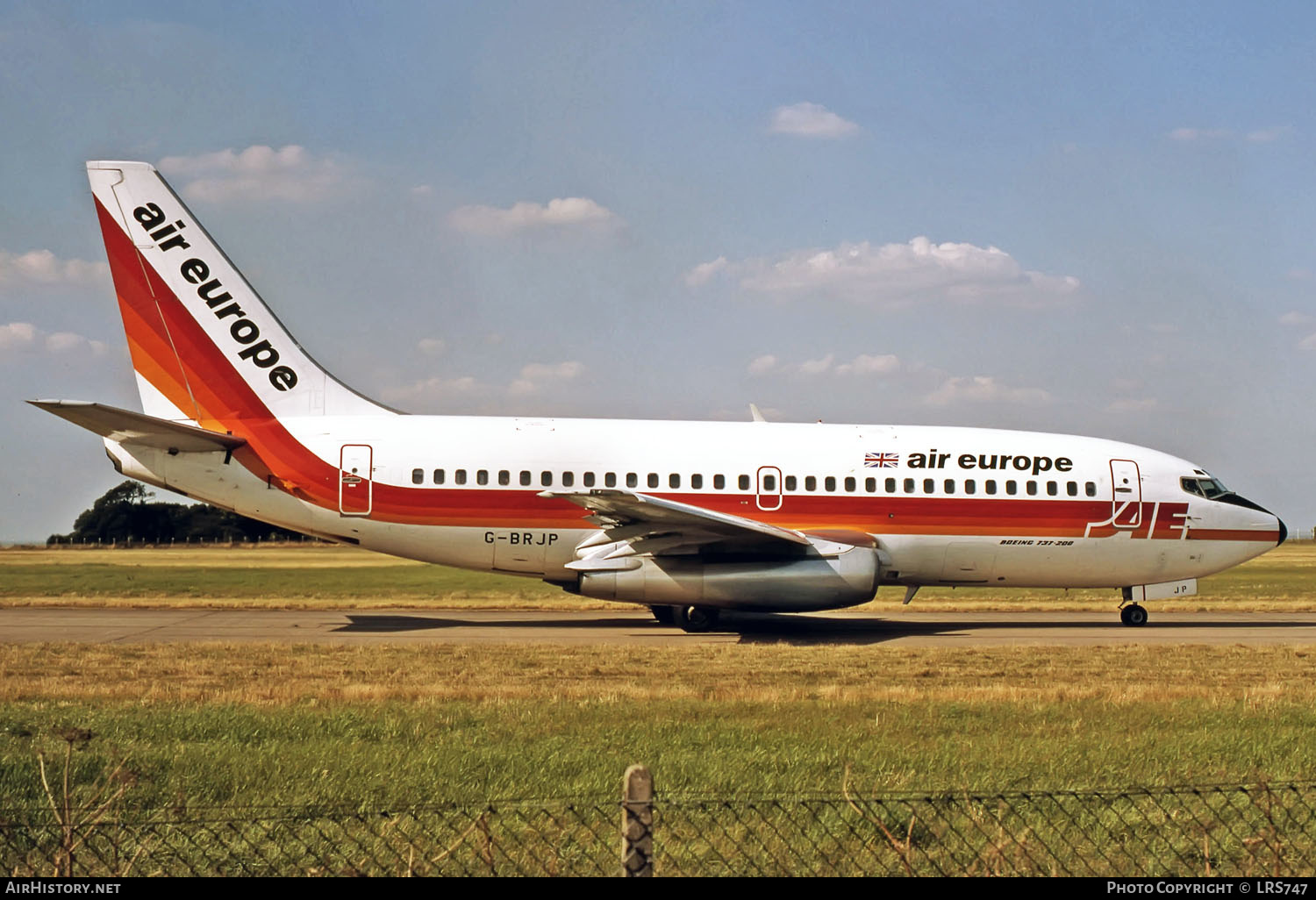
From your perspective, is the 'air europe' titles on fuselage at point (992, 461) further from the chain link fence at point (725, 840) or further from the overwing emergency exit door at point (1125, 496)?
the chain link fence at point (725, 840)

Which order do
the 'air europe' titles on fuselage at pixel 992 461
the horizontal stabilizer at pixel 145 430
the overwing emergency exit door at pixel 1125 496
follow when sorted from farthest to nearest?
the overwing emergency exit door at pixel 1125 496, the 'air europe' titles on fuselage at pixel 992 461, the horizontal stabilizer at pixel 145 430

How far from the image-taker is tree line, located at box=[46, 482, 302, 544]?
100500 millimetres

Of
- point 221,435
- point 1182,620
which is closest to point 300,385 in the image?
point 221,435

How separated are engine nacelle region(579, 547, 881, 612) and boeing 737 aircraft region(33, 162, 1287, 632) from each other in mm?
36

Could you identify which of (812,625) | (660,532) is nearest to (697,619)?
(660,532)

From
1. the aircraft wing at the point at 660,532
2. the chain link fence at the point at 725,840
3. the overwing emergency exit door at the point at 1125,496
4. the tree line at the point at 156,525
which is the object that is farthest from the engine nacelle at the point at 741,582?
the tree line at the point at 156,525

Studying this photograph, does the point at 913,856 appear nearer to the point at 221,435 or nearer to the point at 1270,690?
the point at 1270,690

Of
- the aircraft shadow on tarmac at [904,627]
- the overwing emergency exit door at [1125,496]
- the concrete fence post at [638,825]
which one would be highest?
the overwing emergency exit door at [1125,496]

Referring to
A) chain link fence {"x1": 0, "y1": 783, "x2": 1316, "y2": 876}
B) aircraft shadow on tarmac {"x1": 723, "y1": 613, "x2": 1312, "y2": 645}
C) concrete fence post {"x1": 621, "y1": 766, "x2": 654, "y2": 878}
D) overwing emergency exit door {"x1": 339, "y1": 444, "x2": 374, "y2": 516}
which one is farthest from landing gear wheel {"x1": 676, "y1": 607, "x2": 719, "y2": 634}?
concrete fence post {"x1": 621, "y1": 766, "x2": 654, "y2": 878}

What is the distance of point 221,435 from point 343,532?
114 inches

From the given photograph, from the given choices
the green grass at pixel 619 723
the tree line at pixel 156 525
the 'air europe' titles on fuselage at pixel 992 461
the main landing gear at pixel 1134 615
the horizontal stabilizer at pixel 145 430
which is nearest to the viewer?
the green grass at pixel 619 723

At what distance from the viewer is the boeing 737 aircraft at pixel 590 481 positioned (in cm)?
2220

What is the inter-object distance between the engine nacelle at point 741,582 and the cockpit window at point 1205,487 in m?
7.75

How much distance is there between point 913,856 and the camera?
729 cm
